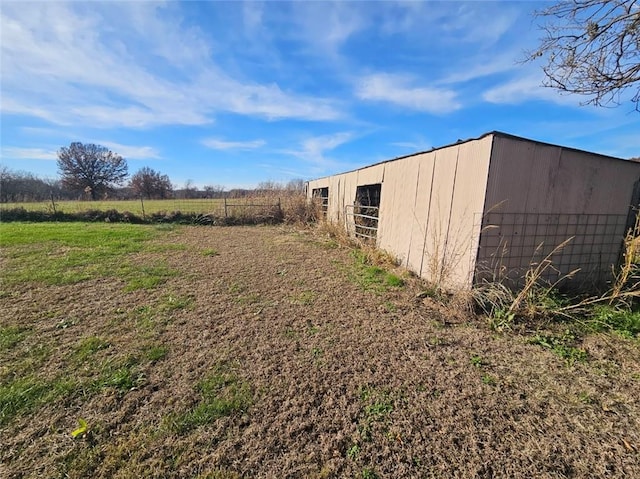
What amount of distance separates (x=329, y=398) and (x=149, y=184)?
119 ft

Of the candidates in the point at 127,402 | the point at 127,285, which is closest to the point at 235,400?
the point at 127,402

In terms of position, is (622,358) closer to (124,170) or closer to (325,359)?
(325,359)

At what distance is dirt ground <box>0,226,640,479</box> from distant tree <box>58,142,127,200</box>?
3426 cm

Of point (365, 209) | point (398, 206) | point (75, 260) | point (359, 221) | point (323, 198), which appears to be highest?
point (323, 198)

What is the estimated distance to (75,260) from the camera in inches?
207

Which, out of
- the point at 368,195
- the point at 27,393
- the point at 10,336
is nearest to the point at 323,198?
the point at 368,195

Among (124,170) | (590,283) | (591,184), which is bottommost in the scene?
(590,283)

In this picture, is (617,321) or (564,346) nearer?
(564,346)

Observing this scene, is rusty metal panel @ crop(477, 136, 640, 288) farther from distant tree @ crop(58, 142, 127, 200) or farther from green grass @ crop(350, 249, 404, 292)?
distant tree @ crop(58, 142, 127, 200)

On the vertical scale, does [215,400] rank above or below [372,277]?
below

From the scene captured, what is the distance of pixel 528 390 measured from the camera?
1.98 meters

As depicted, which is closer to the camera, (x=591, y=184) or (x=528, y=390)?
(x=528, y=390)

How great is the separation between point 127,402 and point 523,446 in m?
2.51

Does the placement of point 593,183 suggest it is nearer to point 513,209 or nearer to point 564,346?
point 513,209
